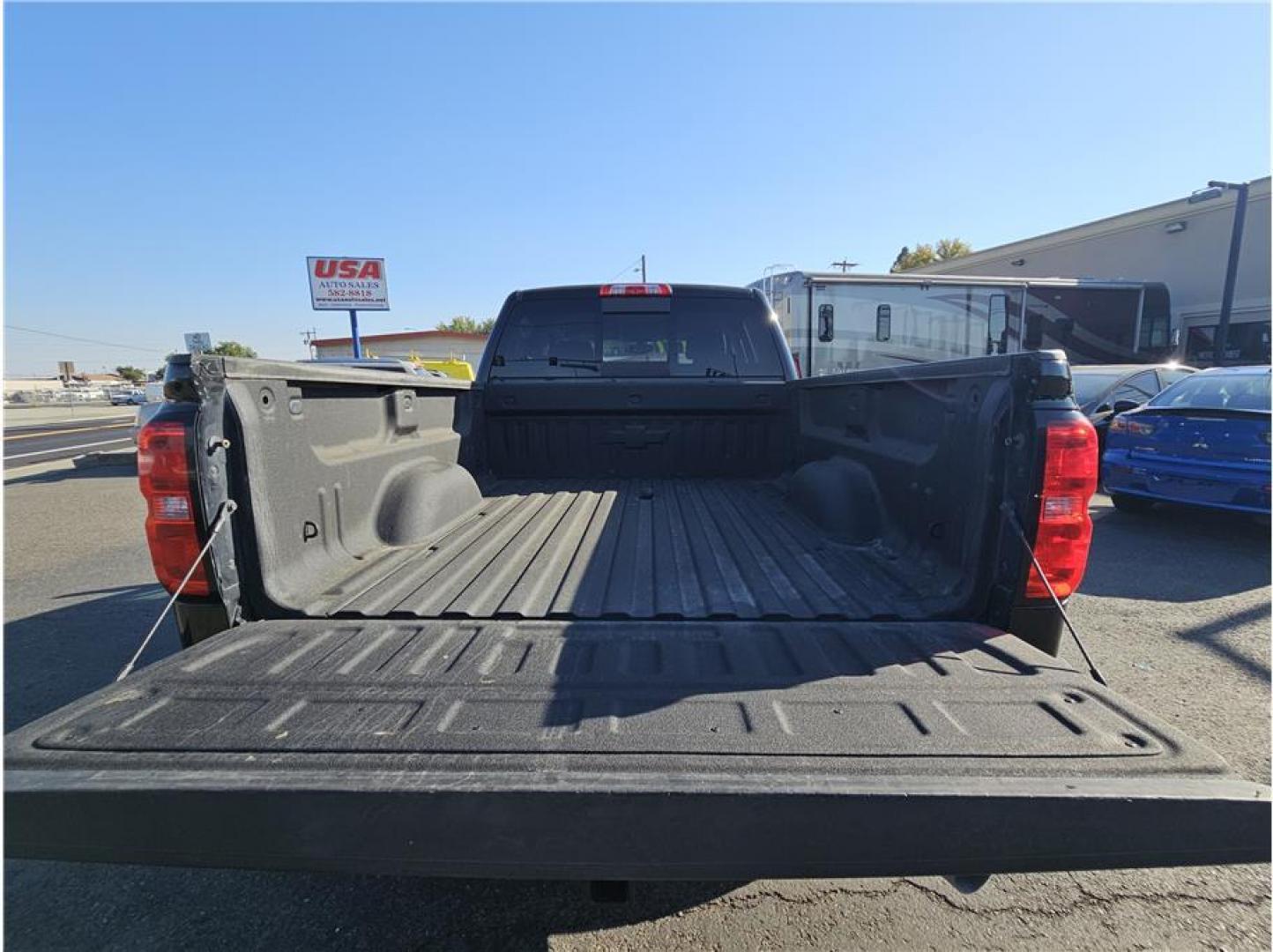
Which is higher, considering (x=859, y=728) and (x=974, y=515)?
(x=974, y=515)

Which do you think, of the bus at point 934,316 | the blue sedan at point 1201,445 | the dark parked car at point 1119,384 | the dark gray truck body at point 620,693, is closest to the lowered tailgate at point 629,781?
the dark gray truck body at point 620,693

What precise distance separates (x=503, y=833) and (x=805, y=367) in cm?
1356

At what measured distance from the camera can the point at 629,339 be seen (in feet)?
14.8

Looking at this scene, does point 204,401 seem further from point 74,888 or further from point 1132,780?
point 1132,780

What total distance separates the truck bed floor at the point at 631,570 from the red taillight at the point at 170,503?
1.30 feet

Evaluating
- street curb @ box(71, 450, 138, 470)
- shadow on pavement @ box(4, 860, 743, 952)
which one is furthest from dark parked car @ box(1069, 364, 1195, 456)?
street curb @ box(71, 450, 138, 470)

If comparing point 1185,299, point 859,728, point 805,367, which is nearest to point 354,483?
point 859,728

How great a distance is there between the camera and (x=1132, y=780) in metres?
1.26

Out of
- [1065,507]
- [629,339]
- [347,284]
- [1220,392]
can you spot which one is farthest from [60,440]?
[1220,392]

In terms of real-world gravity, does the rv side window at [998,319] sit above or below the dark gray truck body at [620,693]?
above

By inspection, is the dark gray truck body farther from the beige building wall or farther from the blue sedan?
the beige building wall

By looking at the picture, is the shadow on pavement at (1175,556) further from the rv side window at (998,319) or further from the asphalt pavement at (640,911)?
the rv side window at (998,319)

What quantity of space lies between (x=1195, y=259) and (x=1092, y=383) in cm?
1120

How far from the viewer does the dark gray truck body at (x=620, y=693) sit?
4.00 feet
